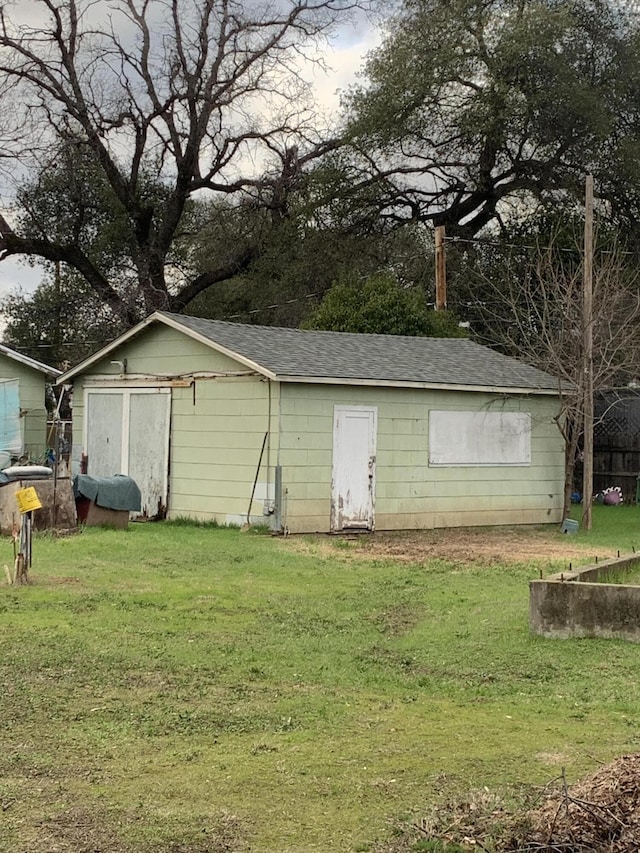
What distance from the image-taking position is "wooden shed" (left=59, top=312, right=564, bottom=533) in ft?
50.4

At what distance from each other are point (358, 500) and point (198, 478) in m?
2.57

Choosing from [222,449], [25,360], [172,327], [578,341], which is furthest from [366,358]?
[25,360]

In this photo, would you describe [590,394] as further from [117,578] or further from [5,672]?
[5,672]

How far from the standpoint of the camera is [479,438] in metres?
17.3

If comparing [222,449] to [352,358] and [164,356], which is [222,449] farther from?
[352,358]

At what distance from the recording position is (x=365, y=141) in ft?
94.9

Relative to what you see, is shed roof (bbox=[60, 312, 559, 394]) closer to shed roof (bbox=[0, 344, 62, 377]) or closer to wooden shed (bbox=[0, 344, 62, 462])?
shed roof (bbox=[0, 344, 62, 377])

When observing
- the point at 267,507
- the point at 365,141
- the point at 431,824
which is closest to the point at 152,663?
the point at 431,824

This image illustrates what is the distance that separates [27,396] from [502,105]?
47.7 ft

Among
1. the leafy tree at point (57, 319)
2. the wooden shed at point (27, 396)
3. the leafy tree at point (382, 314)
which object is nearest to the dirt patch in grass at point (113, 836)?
the leafy tree at point (382, 314)

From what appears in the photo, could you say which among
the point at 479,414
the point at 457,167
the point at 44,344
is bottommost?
the point at 479,414

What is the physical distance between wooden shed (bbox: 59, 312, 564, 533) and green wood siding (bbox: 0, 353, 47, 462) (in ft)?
22.0

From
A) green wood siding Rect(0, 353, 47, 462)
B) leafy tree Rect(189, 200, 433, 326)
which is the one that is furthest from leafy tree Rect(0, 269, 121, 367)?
green wood siding Rect(0, 353, 47, 462)

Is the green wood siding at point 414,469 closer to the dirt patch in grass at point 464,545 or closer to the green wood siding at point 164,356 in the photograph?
the dirt patch in grass at point 464,545
